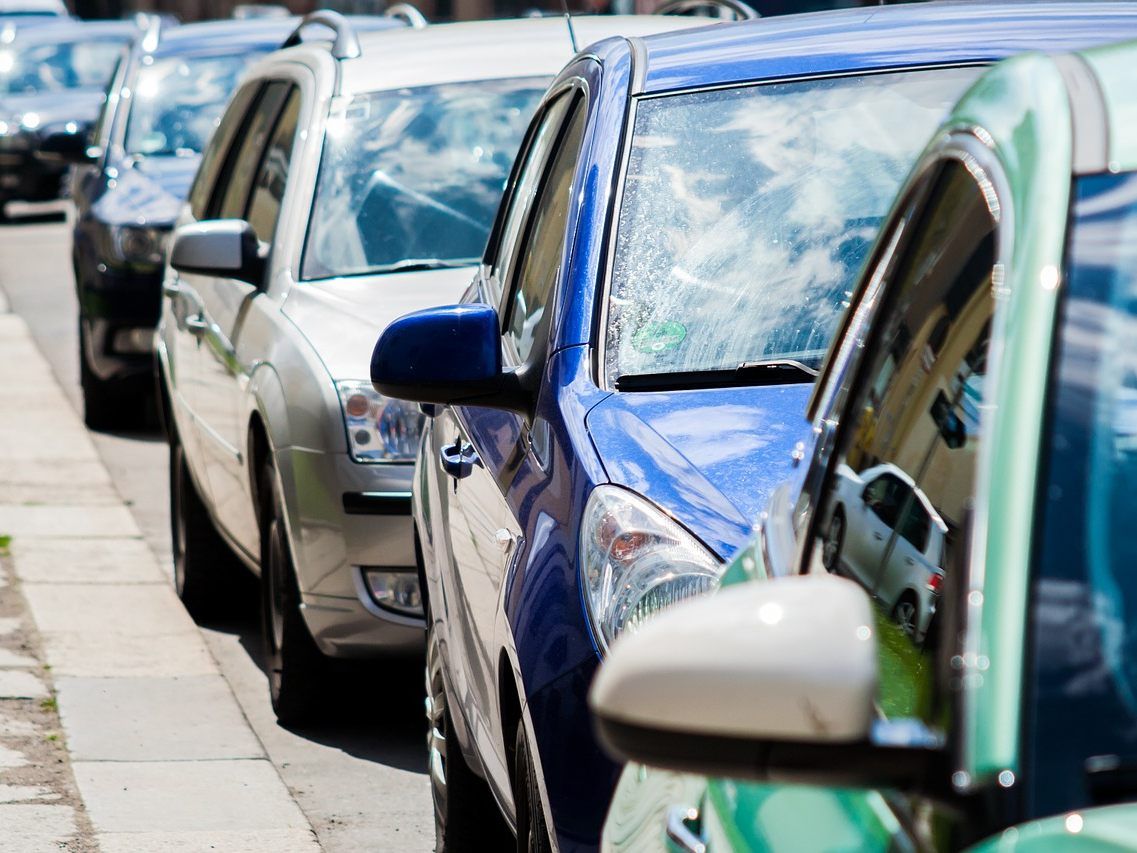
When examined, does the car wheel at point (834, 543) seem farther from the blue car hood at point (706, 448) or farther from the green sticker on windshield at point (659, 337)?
the green sticker on windshield at point (659, 337)

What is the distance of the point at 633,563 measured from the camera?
3.07 m

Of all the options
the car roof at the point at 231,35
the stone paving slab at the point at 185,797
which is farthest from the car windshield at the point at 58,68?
the stone paving slab at the point at 185,797

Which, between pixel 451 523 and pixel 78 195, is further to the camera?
pixel 78 195

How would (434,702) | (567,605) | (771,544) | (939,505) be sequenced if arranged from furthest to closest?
(434,702) → (567,605) → (939,505) → (771,544)

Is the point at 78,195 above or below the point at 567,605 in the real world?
below

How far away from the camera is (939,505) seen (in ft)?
9.25

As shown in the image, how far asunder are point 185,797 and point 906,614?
125 inches

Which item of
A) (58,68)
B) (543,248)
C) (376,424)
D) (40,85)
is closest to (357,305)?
(376,424)

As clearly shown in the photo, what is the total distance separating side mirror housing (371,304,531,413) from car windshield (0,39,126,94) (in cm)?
1990

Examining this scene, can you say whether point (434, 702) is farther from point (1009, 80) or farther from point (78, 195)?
point (78, 195)

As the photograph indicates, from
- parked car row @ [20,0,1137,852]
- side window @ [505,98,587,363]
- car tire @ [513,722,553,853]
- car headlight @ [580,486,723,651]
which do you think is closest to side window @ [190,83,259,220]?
parked car row @ [20,0,1137,852]

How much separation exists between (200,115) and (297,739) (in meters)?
6.45

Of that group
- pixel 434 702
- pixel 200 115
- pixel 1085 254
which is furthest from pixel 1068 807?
pixel 200 115

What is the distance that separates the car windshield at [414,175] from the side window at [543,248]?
6.93ft
